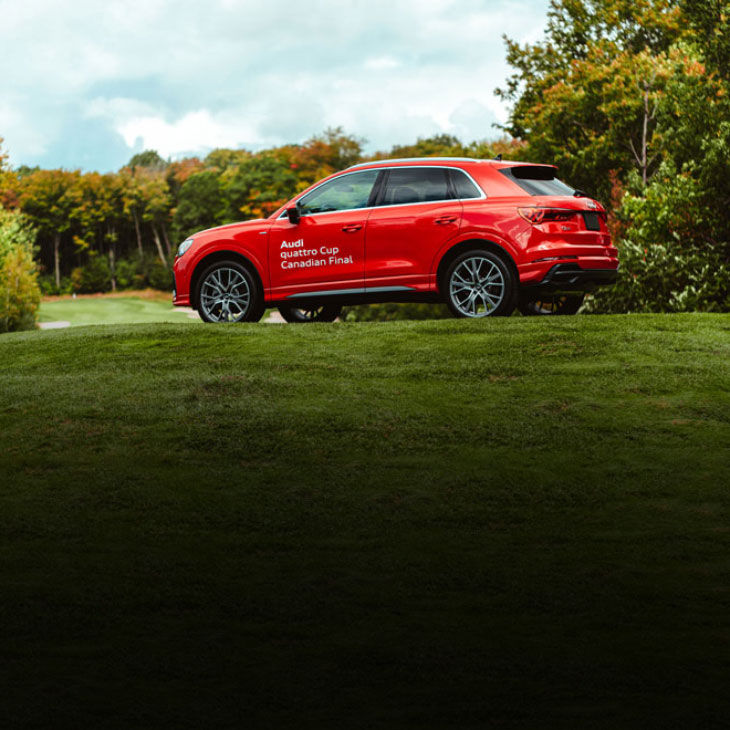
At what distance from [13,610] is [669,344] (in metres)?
7.32

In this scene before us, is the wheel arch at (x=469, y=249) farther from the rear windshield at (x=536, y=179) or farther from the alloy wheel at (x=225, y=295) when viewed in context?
the alloy wheel at (x=225, y=295)

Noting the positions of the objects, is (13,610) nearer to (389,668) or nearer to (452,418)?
(389,668)

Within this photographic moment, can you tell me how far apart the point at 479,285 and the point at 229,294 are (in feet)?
11.0

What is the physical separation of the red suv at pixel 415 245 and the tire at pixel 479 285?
0.04 ft

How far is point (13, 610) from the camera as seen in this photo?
176 inches

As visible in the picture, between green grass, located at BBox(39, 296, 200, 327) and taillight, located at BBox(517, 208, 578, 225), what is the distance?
25362mm

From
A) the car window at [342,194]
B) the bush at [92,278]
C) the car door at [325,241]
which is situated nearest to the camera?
the car door at [325,241]

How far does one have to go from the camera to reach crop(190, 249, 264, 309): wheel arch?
12.8 metres

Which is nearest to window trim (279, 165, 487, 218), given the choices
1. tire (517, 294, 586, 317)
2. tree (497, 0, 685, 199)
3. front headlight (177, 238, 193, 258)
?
front headlight (177, 238, 193, 258)

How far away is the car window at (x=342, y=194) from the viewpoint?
1221cm

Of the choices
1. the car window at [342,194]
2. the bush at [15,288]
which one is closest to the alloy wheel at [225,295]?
the car window at [342,194]

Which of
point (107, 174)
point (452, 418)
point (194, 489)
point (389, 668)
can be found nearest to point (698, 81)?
point (452, 418)

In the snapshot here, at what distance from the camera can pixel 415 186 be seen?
12.0 meters

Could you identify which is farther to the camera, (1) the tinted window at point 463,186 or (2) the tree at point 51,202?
(2) the tree at point 51,202
